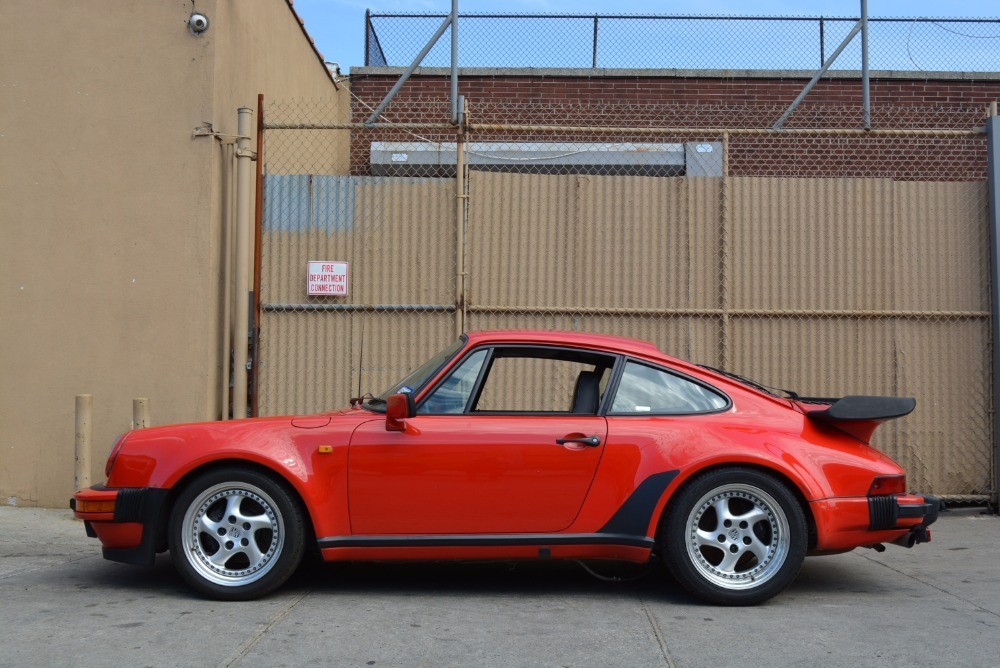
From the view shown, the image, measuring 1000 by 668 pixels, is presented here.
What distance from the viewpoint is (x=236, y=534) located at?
491 cm

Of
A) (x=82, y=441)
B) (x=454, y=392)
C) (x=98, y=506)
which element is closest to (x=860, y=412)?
(x=454, y=392)

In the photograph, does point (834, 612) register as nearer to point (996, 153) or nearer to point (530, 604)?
point (530, 604)

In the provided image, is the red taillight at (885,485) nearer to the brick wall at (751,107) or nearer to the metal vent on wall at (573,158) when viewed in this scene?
the metal vent on wall at (573,158)

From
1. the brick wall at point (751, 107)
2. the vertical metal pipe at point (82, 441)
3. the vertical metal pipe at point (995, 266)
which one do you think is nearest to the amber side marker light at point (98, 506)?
the vertical metal pipe at point (82, 441)

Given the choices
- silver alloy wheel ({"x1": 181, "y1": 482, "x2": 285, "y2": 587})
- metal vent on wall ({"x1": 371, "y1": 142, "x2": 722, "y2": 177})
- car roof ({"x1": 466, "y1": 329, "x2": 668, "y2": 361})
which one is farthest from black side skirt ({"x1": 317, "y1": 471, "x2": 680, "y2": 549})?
metal vent on wall ({"x1": 371, "y1": 142, "x2": 722, "y2": 177})

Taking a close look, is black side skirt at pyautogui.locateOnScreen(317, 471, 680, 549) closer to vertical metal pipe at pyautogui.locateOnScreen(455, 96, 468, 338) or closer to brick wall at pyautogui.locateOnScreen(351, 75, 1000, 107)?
vertical metal pipe at pyautogui.locateOnScreen(455, 96, 468, 338)

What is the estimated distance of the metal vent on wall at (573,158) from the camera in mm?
10508

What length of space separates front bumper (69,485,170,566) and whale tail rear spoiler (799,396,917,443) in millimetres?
3317

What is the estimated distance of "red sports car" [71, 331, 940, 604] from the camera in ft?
15.9

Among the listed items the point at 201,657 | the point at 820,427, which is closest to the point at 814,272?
the point at 820,427

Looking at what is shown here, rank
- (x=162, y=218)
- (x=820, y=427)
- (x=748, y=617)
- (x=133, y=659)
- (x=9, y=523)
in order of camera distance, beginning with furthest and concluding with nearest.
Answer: (x=162, y=218)
(x=9, y=523)
(x=820, y=427)
(x=748, y=617)
(x=133, y=659)

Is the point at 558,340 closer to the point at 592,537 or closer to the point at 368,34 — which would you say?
the point at 592,537

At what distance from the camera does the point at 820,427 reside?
5094 millimetres

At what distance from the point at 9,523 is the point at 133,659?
3872 millimetres
